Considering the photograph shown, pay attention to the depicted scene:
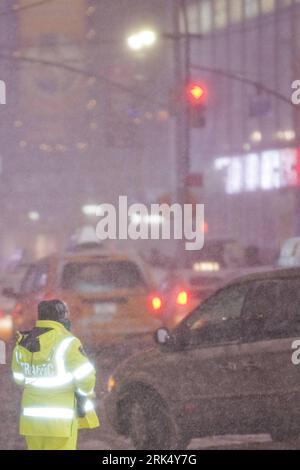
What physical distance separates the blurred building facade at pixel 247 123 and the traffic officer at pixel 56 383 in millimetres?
44050

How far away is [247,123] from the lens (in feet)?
191

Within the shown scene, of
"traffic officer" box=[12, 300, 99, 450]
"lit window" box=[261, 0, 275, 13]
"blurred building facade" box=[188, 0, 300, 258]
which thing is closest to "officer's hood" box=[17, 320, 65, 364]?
"traffic officer" box=[12, 300, 99, 450]

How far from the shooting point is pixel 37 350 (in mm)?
8141

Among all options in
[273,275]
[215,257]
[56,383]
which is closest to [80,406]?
[56,383]

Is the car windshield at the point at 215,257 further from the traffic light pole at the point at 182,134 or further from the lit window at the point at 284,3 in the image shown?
the lit window at the point at 284,3

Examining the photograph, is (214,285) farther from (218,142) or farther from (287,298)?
(218,142)

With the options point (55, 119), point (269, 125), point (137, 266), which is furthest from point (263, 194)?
point (55, 119)

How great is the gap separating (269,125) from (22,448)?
4563 centimetres

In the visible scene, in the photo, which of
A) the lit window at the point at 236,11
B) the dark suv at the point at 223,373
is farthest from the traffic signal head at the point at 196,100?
the lit window at the point at 236,11

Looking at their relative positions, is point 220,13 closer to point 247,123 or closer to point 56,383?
point 247,123

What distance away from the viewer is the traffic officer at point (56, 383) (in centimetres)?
802

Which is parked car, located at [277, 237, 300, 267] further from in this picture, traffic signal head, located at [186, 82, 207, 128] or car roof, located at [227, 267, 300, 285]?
traffic signal head, located at [186, 82, 207, 128]

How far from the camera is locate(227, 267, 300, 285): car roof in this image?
1057cm

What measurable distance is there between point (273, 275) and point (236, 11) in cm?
4943
